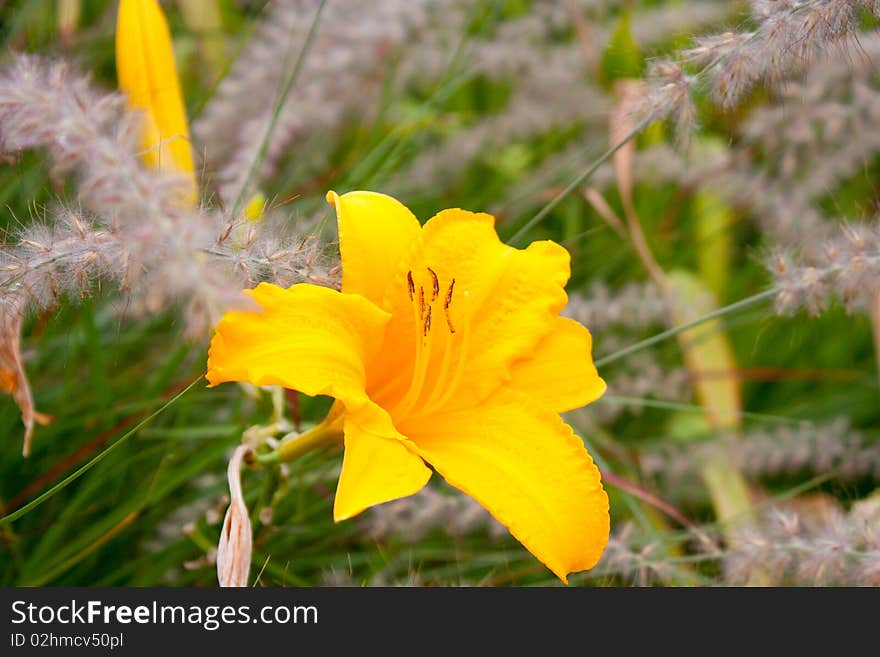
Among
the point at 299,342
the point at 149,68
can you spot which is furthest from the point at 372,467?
the point at 149,68

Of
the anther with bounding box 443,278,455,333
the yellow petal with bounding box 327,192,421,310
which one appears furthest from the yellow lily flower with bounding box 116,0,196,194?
the anther with bounding box 443,278,455,333

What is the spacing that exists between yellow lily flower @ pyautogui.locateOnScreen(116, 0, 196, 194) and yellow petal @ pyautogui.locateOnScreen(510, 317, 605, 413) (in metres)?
0.48

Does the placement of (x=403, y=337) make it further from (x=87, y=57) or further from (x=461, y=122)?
(x=461, y=122)

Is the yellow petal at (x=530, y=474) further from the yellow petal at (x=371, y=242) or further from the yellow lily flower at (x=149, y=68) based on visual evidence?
the yellow lily flower at (x=149, y=68)

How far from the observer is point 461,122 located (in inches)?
88.9

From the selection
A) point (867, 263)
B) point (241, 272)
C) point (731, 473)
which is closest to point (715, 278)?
point (731, 473)

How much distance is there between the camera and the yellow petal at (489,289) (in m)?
1.00

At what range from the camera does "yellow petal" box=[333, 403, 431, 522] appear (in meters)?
0.82

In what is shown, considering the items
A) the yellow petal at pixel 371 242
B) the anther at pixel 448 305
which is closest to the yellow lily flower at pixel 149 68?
the yellow petal at pixel 371 242

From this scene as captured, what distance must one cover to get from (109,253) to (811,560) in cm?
82

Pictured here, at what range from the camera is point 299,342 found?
90 centimetres

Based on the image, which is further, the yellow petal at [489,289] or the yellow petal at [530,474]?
the yellow petal at [489,289]

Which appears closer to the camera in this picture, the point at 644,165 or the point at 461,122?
the point at 644,165

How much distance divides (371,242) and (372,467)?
0.24 m
